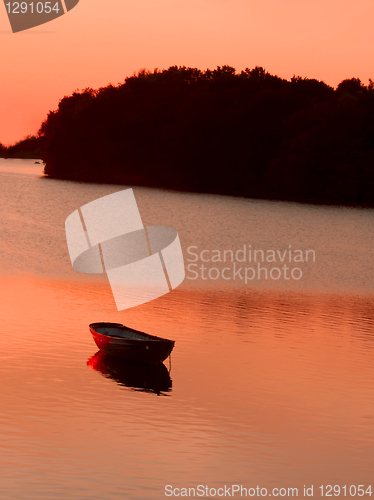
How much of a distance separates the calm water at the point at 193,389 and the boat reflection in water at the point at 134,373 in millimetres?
79

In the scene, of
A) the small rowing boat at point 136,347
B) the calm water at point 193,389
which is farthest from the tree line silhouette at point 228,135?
the small rowing boat at point 136,347

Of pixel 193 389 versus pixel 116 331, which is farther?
pixel 116 331

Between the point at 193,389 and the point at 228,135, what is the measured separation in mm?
133447

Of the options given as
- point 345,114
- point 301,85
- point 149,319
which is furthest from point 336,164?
point 149,319

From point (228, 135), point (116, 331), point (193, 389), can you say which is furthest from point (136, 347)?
point (228, 135)

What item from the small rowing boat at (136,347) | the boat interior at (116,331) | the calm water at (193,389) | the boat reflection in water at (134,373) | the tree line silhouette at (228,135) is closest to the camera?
the calm water at (193,389)

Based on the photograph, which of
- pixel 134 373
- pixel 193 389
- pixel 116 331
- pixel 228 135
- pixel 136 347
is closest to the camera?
pixel 193 389

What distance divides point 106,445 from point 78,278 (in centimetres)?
2955

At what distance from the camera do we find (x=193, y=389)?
82.8 ft

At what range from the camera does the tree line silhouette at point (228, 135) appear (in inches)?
5349

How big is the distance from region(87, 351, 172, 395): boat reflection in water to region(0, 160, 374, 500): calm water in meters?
0.08

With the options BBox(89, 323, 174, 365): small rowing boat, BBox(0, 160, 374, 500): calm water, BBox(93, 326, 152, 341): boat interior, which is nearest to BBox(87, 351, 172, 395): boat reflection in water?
BBox(0, 160, 374, 500): calm water

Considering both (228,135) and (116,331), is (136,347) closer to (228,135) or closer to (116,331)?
(116,331)

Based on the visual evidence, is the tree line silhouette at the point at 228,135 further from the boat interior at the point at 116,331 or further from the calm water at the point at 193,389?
the boat interior at the point at 116,331
